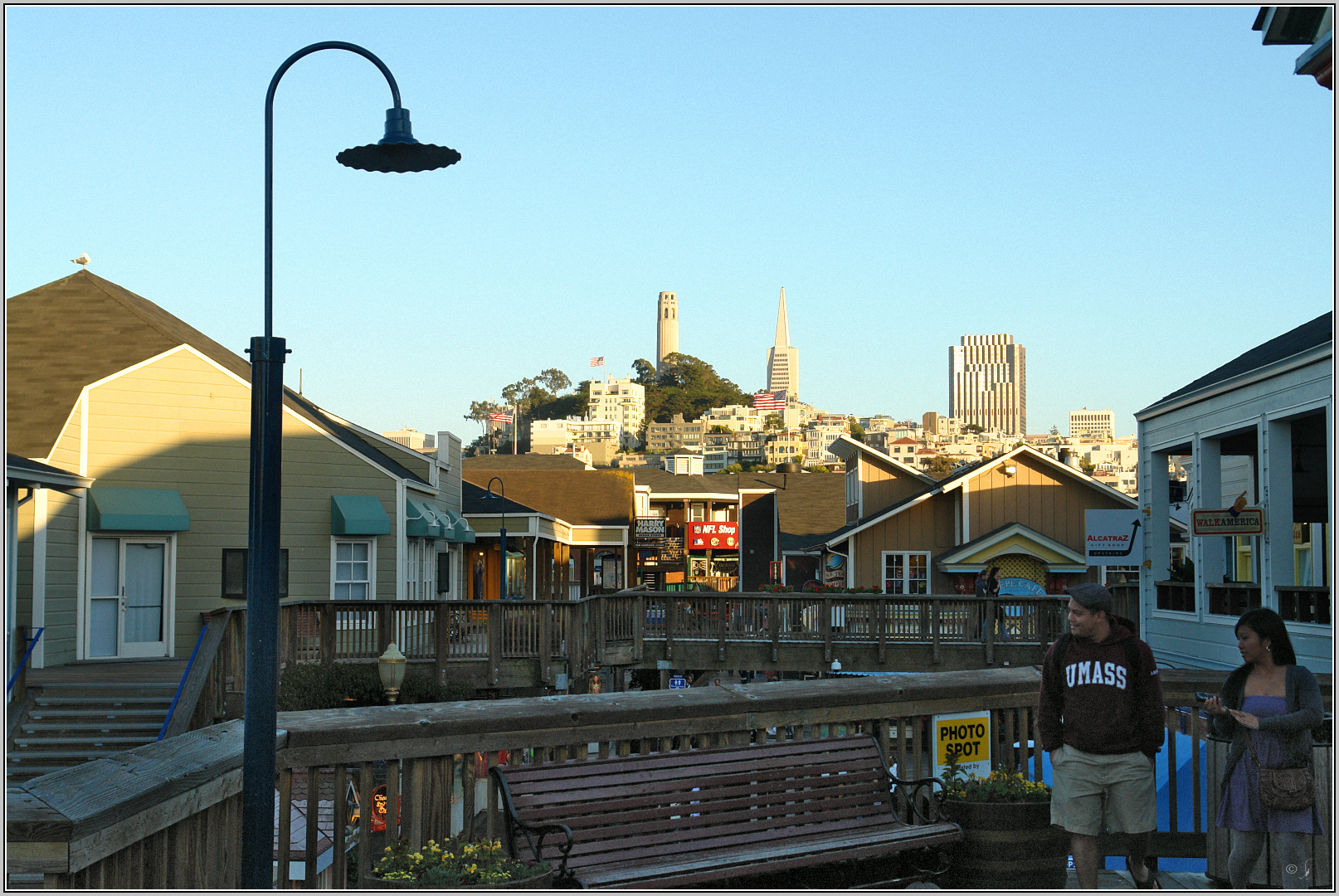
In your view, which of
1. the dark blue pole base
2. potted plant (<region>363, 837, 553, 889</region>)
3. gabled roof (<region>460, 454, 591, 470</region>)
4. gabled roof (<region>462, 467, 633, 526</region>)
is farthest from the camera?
gabled roof (<region>460, 454, 591, 470</region>)

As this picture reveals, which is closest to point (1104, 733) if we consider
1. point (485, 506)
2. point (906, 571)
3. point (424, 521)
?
point (424, 521)

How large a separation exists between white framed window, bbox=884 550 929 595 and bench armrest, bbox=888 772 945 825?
31.1 m

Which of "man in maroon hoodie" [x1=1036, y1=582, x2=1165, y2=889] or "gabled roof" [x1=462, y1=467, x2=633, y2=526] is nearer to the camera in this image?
"man in maroon hoodie" [x1=1036, y1=582, x2=1165, y2=889]

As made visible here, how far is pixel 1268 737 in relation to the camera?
5691 mm

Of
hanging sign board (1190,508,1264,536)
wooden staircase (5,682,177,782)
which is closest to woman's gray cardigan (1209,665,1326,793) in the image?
hanging sign board (1190,508,1264,536)

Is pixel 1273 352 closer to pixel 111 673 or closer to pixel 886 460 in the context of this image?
pixel 111 673

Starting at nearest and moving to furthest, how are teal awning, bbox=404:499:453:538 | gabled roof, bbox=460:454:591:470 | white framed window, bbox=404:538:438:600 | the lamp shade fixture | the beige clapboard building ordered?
the lamp shade fixture
the beige clapboard building
teal awning, bbox=404:499:453:538
white framed window, bbox=404:538:438:600
gabled roof, bbox=460:454:591:470

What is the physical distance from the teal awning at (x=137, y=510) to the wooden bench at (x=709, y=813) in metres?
18.7

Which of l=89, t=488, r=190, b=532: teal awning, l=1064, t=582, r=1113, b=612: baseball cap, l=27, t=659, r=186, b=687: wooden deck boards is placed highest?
l=89, t=488, r=190, b=532: teal awning

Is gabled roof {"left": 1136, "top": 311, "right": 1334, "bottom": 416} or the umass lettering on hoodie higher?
gabled roof {"left": 1136, "top": 311, "right": 1334, "bottom": 416}

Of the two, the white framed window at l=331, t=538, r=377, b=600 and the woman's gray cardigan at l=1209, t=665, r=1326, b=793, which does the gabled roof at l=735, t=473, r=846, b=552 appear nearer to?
the white framed window at l=331, t=538, r=377, b=600

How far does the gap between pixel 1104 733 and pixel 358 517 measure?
20.9m

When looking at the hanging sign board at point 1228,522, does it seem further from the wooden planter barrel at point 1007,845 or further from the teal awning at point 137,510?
the teal awning at point 137,510

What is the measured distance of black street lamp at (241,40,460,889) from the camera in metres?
4.77
